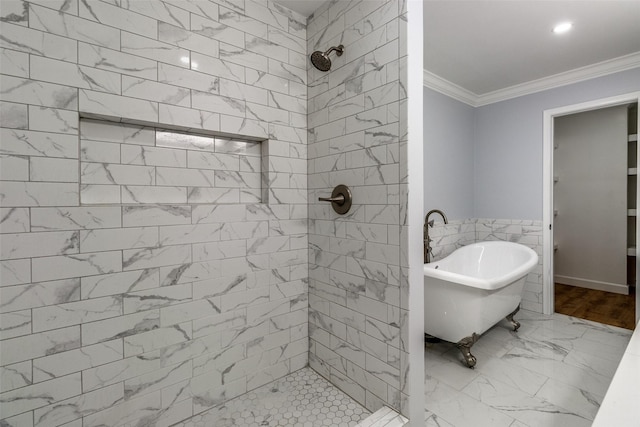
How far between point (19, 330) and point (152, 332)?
0.48 m

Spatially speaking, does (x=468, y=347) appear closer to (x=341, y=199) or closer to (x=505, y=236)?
(x=341, y=199)

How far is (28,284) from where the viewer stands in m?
1.15

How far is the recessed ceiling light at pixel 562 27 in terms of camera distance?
2.16m

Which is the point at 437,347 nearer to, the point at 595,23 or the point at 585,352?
the point at 585,352

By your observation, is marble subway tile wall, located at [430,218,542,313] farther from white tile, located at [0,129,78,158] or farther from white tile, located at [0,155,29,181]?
white tile, located at [0,155,29,181]

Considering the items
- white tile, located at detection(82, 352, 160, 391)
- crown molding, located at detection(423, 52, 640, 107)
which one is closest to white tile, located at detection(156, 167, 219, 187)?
white tile, located at detection(82, 352, 160, 391)

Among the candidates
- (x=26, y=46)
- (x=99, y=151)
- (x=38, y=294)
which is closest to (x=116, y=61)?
(x=26, y=46)

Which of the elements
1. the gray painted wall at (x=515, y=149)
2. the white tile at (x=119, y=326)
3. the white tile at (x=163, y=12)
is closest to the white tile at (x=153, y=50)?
the white tile at (x=163, y=12)

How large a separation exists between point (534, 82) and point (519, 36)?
116 cm

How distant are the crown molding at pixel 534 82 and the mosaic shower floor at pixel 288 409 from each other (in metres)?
2.99

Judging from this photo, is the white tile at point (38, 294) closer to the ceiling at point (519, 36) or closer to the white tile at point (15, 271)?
the white tile at point (15, 271)

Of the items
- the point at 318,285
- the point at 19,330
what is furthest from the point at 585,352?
the point at 19,330

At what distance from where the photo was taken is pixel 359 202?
165cm

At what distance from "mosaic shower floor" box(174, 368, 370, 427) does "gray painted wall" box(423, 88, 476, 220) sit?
2.10 m
